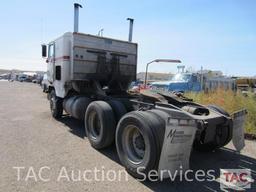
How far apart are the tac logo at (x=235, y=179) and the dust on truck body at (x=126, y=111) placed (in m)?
0.60

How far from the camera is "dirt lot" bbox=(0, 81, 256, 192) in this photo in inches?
183

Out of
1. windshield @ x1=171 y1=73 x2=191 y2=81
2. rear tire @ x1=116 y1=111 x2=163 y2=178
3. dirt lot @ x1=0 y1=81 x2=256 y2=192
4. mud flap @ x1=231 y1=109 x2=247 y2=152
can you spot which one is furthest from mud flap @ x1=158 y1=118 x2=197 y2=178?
windshield @ x1=171 y1=73 x2=191 y2=81

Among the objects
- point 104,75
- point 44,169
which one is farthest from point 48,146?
point 104,75

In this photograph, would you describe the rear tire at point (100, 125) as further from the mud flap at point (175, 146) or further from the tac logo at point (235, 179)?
the tac logo at point (235, 179)

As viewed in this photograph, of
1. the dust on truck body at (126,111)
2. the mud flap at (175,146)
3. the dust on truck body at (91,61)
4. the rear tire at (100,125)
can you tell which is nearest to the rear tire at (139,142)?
the dust on truck body at (126,111)

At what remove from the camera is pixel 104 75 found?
31.2 feet

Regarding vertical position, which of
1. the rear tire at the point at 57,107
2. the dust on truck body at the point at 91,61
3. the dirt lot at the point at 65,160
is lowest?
the dirt lot at the point at 65,160

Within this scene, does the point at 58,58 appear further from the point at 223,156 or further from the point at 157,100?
the point at 223,156

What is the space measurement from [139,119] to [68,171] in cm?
159

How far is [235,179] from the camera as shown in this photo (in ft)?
17.1

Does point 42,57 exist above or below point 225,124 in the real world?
above

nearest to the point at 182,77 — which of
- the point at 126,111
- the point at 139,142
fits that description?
the point at 126,111

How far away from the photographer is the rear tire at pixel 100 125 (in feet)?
Result: 21.2

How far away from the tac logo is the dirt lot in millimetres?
113
